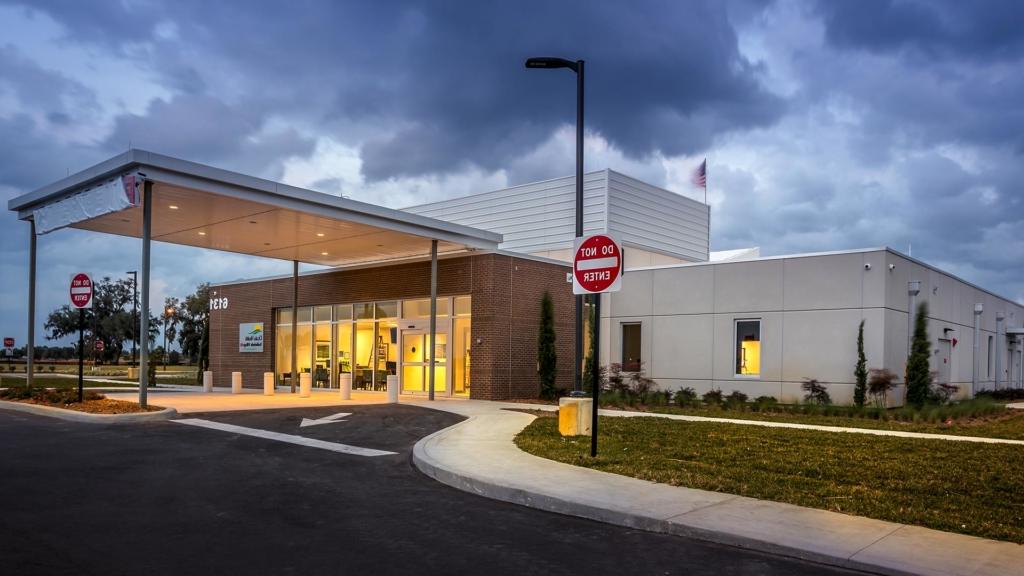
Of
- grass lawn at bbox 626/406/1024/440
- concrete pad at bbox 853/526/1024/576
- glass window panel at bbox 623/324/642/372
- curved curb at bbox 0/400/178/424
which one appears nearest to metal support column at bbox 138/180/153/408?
curved curb at bbox 0/400/178/424

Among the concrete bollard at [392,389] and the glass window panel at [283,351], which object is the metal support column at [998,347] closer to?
the concrete bollard at [392,389]

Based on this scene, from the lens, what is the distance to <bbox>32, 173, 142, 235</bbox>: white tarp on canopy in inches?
623

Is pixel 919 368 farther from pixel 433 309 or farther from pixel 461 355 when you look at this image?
pixel 433 309

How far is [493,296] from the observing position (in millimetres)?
22969

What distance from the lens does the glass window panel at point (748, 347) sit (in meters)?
22.9

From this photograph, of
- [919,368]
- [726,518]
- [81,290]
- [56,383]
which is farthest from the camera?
[56,383]

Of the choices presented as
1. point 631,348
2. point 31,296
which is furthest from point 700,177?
point 31,296

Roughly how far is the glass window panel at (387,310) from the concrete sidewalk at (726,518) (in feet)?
52.1

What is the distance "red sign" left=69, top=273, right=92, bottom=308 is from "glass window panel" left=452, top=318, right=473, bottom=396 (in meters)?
10.7

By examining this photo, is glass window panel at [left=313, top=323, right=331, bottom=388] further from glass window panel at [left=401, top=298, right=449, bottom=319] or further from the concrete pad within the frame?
the concrete pad

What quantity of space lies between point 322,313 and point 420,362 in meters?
6.22

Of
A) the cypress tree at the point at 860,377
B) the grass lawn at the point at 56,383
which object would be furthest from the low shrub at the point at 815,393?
the grass lawn at the point at 56,383

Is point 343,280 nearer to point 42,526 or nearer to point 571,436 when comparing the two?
point 571,436

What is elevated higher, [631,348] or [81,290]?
[81,290]
